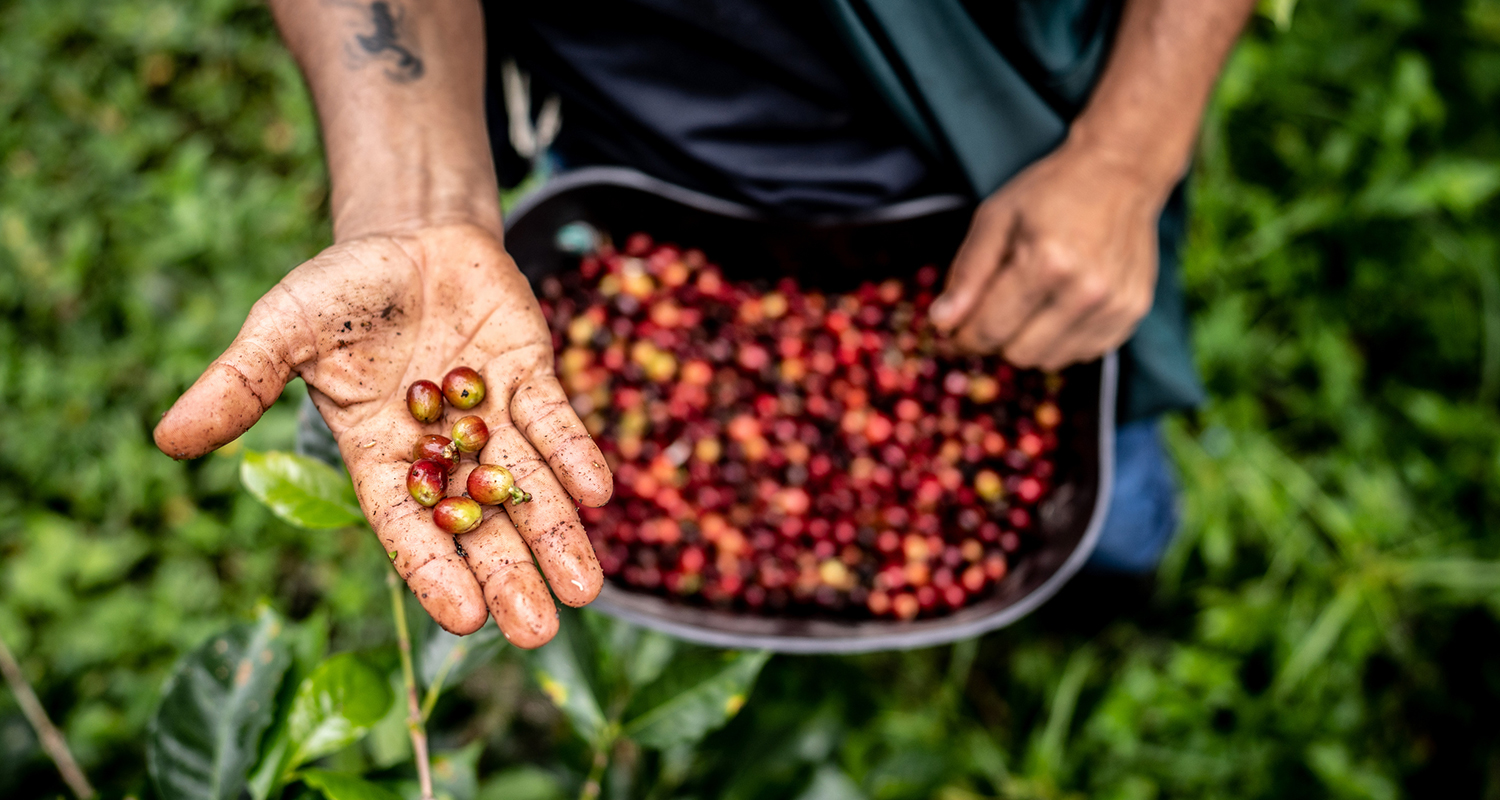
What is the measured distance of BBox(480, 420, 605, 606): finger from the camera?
0.99 meters

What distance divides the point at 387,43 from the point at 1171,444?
2.38 m

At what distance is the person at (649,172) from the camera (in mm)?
1019

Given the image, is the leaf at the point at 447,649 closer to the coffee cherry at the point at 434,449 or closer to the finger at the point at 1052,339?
the coffee cherry at the point at 434,449

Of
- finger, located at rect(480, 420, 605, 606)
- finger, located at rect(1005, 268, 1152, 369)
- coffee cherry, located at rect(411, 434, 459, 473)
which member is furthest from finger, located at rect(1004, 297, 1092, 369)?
coffee cherry, located at rect(411, 434, 459, 473)

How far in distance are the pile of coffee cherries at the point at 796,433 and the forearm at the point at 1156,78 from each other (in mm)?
463

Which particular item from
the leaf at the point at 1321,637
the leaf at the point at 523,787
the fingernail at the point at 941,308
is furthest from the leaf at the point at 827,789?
the leaf at the point at 1321,637

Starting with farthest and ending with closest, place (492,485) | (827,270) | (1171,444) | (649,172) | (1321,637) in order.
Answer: (1171,444), (1321,637), (827,270), (649,172), (492,485)

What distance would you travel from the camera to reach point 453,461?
109 centimetres

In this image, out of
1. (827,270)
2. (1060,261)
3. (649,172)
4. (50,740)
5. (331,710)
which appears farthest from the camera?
(827,270)

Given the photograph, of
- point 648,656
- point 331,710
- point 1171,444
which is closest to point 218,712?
point 331,710

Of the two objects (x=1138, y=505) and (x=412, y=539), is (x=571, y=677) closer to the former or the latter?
(x=412, y=539)

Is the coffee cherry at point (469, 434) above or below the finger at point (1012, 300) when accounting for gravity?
A: above

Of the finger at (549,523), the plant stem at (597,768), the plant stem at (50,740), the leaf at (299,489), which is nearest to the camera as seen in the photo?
the leaf at (299,489)

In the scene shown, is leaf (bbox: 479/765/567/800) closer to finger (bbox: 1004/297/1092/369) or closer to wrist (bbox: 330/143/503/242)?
wrist (bbox: 330/143/503/242)
